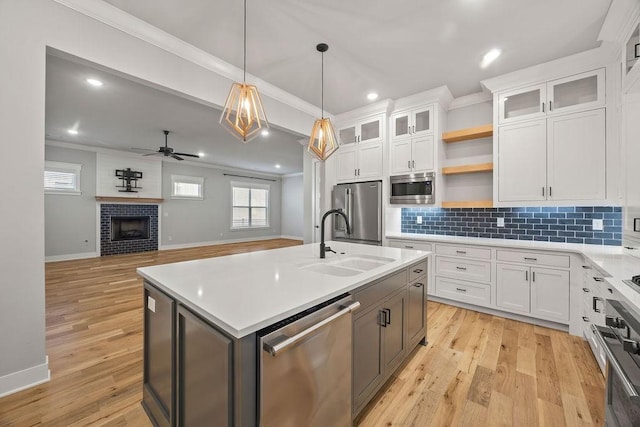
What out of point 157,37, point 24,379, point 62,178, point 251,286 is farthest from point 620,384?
point 62,178

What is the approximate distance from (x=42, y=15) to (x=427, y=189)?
157 inches

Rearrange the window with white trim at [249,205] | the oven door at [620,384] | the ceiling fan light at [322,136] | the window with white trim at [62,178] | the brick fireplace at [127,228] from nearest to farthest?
the oven door at [620,384]
the ceiling fan light at [322,136]
the window with white trim at [62,178]
the brick fireplace at [127,228]
the window with white trim at [249,205]

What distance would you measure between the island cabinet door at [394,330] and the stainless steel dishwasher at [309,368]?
0.46 m

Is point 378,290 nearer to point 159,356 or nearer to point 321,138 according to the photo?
point 159,356

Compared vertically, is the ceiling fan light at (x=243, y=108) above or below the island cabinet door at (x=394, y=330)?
above

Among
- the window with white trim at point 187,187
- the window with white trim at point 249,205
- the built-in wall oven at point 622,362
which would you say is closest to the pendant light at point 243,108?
the built-in wall oven at point 622,362

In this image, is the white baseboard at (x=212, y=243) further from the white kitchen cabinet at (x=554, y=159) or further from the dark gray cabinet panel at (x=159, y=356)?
the white kitchen cabinet at (x=554, y=159)

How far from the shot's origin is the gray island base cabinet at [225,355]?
2.97 feet

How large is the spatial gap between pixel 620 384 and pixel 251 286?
155 cm

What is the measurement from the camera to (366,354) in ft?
4.97

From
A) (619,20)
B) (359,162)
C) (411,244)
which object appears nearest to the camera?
(619,20)

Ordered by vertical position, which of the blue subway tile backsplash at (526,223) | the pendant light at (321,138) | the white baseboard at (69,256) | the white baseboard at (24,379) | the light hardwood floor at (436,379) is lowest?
the light hardwood floor at (436,379)

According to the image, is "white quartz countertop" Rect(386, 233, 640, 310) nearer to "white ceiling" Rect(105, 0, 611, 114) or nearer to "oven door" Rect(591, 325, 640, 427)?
"oven door" Rect(591, 325, 640, 427)

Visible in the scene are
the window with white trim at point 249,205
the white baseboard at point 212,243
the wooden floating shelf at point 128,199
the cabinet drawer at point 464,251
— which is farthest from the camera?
the window with white trim at point 249,205
